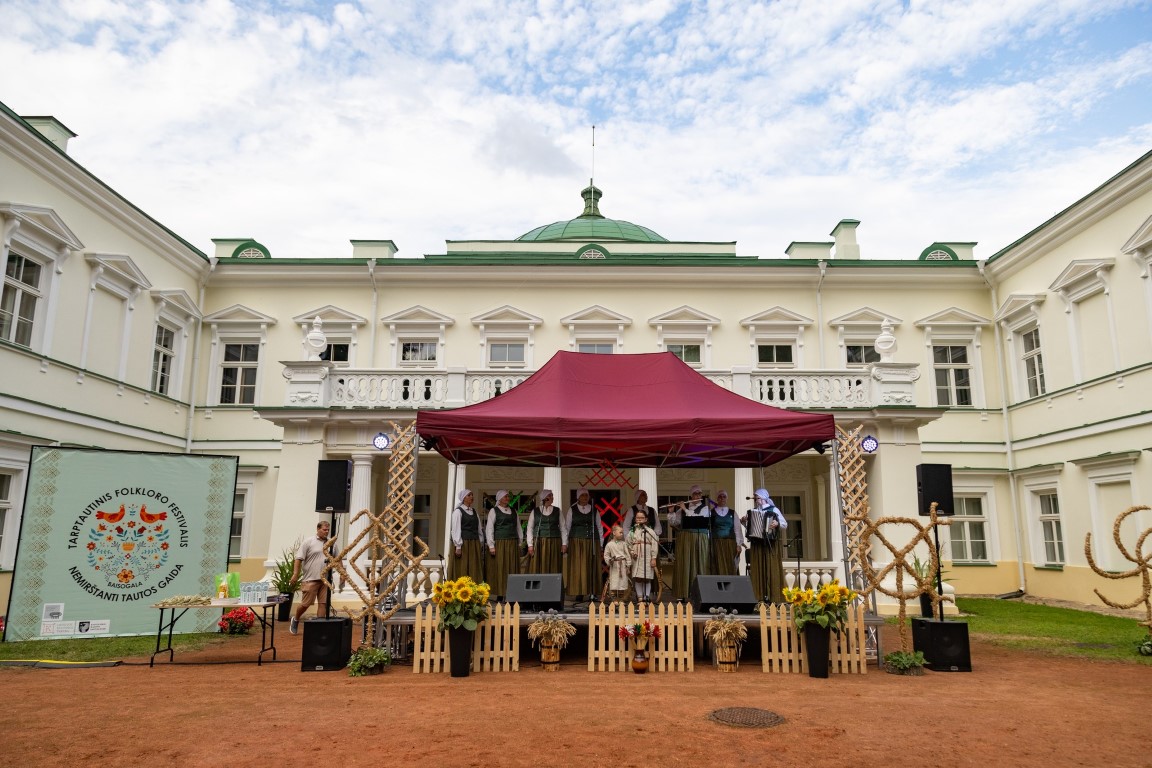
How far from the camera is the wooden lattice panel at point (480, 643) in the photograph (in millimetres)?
8023

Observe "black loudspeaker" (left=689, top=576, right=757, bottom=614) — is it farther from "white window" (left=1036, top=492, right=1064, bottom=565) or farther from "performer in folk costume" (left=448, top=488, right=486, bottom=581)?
"white window" (left=1036, top=492, right=1064, bottom=565)

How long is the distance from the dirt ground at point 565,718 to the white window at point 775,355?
10750mm

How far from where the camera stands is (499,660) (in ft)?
26.8

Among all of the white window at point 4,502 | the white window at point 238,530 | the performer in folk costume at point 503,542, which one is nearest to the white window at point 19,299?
the white window at point 4,502

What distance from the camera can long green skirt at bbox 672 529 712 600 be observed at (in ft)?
36.3

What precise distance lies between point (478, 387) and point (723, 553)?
5922 mm

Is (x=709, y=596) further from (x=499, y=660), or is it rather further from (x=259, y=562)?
(x=259, y=562)

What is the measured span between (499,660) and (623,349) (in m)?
11.3

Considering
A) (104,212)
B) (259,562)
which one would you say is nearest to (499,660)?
(259,562)

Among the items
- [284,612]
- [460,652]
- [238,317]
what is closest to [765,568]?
[460,652]

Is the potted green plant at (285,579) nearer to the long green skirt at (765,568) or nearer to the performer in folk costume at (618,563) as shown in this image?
the performer in folk costume at (618,563)

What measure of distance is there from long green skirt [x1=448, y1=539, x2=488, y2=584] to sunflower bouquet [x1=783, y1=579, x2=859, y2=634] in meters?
4.97

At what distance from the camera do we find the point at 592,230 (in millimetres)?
25000

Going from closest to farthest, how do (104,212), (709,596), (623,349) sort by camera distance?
(709,596) < (104,212) < (623,349)
